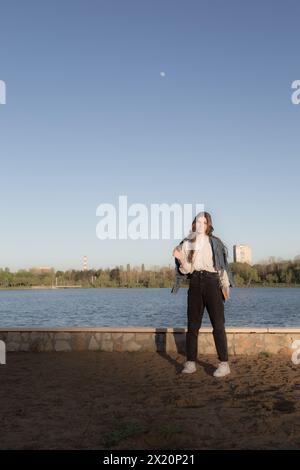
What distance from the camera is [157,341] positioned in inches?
338

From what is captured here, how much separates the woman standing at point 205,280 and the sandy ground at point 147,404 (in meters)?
0.38

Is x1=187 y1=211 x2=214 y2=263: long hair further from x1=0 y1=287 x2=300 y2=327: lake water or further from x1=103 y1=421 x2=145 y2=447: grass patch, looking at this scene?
x1=0 y1=287 x2=300 y2=327: lake water

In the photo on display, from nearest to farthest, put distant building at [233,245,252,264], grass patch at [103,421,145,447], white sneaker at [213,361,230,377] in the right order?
grass patch at [103,421,145,447]
white sneaker at [213,361,230,377]
distant building at [233,245,252,264]

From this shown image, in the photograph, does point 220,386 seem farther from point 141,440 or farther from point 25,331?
point 25,331

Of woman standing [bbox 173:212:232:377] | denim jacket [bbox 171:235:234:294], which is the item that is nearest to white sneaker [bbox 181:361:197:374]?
woman standing [bbox 173:212:232:377]

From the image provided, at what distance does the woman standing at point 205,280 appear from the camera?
643 centimetres

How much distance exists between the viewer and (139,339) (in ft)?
28.4

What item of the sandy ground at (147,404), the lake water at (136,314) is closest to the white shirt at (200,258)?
the sandy ground at (147,404)

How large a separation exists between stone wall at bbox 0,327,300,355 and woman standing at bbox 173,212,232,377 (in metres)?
1.84

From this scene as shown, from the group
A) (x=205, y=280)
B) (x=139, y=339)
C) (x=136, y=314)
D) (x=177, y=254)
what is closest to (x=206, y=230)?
(x=177, y=254)

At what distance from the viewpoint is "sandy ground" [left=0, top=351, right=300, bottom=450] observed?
395 cm

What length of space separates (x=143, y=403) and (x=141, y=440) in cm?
125
